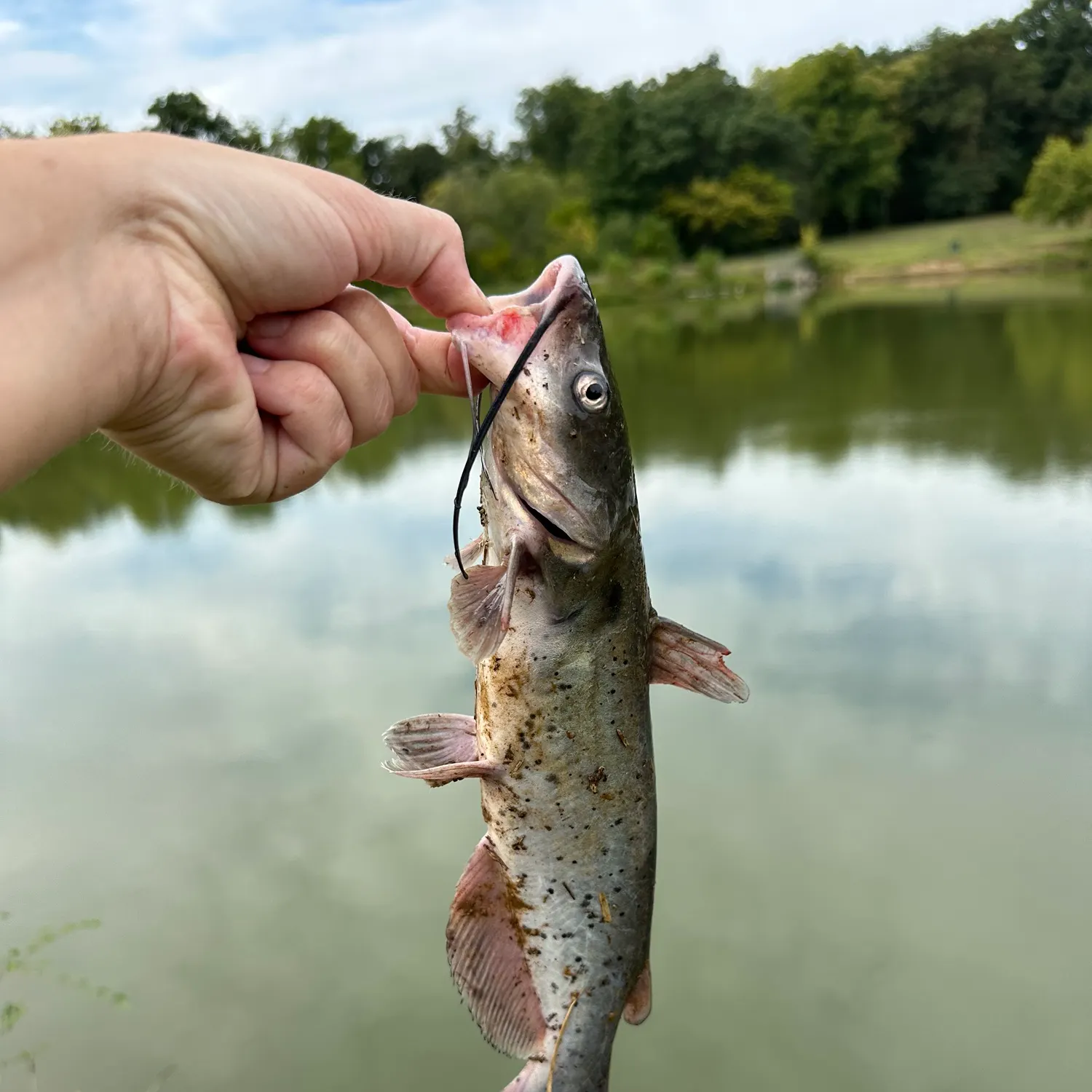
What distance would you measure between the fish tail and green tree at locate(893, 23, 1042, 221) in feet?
183

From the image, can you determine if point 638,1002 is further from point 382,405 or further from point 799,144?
point 799,144

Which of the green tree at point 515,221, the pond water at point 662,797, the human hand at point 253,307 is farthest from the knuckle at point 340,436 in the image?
the green tree at point 515,221

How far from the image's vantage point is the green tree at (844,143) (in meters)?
49.4

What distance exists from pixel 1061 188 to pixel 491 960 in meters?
44.2

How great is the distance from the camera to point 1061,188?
37469mm

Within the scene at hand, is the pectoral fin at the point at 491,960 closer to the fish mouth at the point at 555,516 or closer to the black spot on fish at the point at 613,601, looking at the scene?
the black spot on fish at the point at 613,601

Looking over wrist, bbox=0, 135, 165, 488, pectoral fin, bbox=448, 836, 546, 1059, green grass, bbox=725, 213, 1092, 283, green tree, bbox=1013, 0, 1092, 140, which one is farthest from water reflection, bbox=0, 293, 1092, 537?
green tree, bbox=1013, 0, 1092, 140

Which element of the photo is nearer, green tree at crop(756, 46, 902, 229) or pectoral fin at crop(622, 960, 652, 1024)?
pectoral fin at crop(622, 960, 652, 1024)

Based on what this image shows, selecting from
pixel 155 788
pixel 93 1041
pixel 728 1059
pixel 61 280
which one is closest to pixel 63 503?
pixel 155 788

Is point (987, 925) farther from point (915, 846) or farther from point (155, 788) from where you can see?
point (155, 788)

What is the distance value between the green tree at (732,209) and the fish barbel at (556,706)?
151ft

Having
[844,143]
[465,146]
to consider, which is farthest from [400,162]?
[844,143]

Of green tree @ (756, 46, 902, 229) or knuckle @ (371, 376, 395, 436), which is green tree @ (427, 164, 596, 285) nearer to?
green tree @ (756, 46, 902, 229)

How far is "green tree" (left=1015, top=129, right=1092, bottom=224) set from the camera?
36938mm
